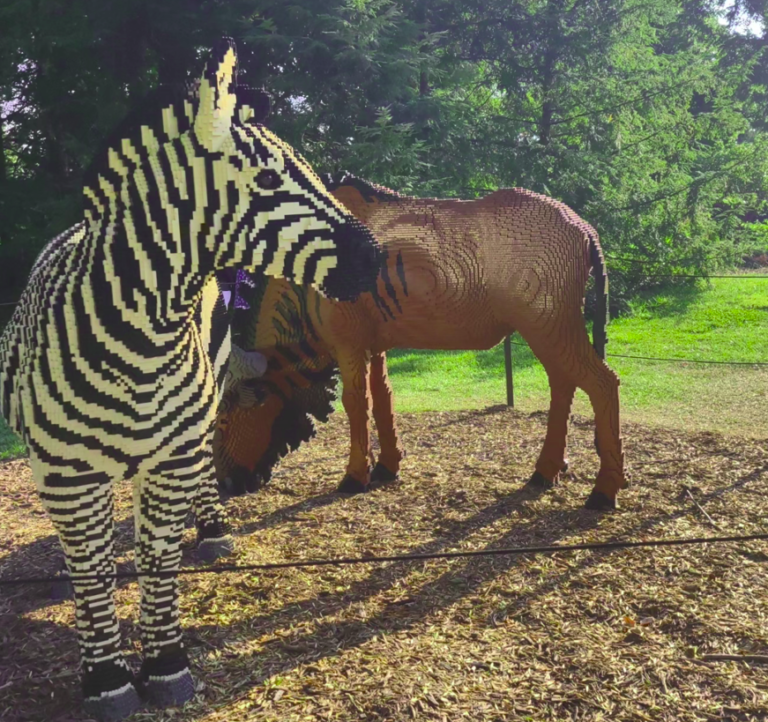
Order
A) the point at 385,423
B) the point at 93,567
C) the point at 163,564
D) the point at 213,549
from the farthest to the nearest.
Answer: the point at 385,423
the point at 213,549
the point at 163,564
the point at 93,567

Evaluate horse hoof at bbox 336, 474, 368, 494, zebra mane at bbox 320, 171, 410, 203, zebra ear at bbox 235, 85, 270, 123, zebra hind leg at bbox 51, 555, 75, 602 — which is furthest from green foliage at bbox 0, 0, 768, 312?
zebra ear at bbox 235, 85, 270, 123

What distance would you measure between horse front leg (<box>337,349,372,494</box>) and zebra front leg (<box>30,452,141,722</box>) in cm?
273

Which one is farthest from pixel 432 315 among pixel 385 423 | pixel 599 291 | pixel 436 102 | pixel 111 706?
pixel 436 102

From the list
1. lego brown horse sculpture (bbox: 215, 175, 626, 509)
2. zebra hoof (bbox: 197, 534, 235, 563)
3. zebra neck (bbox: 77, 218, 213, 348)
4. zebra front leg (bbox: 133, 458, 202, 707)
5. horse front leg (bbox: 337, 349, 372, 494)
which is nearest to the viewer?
zebra neck (bbox: 77, 218, 213, 348)

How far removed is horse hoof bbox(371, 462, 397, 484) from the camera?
6.14 metres

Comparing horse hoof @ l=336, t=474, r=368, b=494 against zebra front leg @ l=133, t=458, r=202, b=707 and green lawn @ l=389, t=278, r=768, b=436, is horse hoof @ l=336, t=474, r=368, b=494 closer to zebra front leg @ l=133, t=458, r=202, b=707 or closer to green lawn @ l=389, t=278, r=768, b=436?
zebra front leg @ l=133, t=458, r=202, b=707

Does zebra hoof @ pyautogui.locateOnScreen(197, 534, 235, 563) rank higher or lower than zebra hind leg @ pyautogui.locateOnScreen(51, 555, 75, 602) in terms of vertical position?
higher

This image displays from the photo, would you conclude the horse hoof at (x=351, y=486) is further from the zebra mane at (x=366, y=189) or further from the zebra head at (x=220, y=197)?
the zebra head at (x=220, y=197)

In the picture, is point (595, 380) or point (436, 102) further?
point (436, 102)

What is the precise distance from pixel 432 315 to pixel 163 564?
2816mm

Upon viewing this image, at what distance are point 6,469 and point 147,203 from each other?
5.48m

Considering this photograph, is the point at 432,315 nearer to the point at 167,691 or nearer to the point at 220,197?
the point at 220,197

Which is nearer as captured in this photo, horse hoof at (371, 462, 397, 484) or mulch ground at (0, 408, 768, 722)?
mulch ground at (0, 408, 768, 722)

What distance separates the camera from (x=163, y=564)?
3.03m
